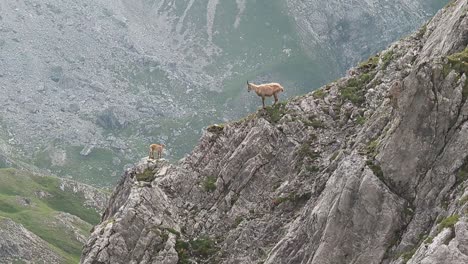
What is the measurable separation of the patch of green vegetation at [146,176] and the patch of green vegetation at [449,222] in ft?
92.7

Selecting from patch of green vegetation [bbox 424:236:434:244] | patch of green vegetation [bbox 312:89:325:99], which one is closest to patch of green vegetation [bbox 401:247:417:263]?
patch of green vegetation [bbox 424:236:434:244]

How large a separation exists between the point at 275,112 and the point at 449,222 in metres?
23.1

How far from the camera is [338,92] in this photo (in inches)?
1929

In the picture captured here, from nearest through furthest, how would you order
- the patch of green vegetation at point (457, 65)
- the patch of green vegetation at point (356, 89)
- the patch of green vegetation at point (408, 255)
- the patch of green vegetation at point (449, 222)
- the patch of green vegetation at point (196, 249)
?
the patch of green vegetation at point (449, 222), the patch of green vegetation at point (408, 255), the patch of green vegetation at point (457, 65), the patch of green vegetation at point (196, 249), the patch of green vegetation at point (356, 89)

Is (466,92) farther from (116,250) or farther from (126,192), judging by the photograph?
(126,192)

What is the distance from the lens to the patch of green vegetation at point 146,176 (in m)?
50.2

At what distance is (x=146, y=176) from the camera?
50750 mm

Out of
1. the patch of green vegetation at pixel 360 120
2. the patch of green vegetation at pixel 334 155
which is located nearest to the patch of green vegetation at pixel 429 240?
the patch of green vegetation at pixel 334 155

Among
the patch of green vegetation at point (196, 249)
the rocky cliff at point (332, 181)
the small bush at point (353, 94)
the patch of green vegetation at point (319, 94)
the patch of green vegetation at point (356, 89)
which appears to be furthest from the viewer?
the patch of green vegetation at point (319, 94)

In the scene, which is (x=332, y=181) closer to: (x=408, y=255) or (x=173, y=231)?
(x=408, y=255)

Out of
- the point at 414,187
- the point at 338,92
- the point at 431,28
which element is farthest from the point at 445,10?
the point at 414,187

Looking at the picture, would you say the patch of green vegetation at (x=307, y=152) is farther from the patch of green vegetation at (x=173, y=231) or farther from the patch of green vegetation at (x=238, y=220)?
the patch of green vegetation at (x=173, y=231)

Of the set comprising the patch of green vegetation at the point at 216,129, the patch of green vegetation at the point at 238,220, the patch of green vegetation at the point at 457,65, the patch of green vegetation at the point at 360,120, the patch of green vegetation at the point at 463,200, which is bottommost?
the patch of green vegetation at the point at 238,220

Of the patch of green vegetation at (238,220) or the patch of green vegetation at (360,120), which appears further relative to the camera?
the patch of green vegetation at (360,120)
